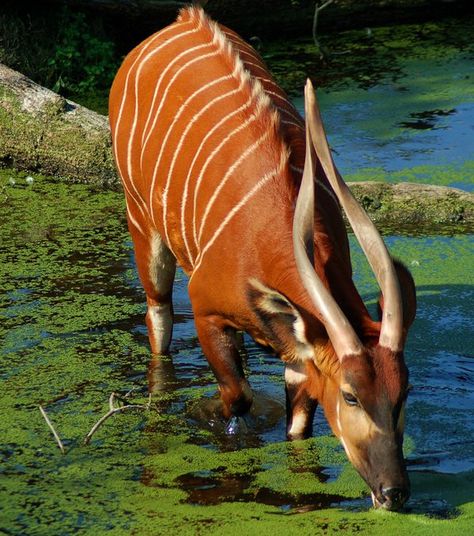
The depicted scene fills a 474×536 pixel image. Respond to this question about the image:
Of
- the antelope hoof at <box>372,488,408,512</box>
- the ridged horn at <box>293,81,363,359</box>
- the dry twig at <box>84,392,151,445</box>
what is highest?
the ridged horn at <box>293,81,363,359</box>

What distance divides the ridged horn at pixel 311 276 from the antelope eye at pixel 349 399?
10 centimetres

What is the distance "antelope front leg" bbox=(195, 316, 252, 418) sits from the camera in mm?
3904

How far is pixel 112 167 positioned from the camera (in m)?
6.76

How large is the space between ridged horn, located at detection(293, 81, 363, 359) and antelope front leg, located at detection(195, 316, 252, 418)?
0.62 meters

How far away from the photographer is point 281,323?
3.44 meters

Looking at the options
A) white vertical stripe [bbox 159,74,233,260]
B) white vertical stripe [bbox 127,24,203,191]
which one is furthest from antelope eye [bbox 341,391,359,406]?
white vertical stripe [bbox 127,24,203,191]

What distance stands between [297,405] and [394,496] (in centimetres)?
72

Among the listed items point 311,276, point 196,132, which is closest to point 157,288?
point 196,132

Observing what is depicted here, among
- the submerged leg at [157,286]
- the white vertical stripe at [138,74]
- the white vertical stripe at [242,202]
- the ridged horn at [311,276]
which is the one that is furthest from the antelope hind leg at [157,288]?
the ridged horn at [311,276]

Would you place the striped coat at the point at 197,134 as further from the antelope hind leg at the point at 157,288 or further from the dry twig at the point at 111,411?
the dry twig at the point at 111,411

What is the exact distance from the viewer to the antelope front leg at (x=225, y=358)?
3904 millimetres

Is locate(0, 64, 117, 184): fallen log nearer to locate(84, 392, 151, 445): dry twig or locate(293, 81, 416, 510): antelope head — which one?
locate(84, 392, 151, 445): dry twig

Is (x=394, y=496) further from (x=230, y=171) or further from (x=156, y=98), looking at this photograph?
(x=156, y=98)

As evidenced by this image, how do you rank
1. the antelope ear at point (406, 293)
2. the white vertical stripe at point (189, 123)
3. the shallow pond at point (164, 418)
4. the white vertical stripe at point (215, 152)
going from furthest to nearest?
the white vertical stripe at point (189, 123), the white vertical stripe at point (215, 152), the shallow pond at point (164, 418), the antelope ear at point (406, 293)
